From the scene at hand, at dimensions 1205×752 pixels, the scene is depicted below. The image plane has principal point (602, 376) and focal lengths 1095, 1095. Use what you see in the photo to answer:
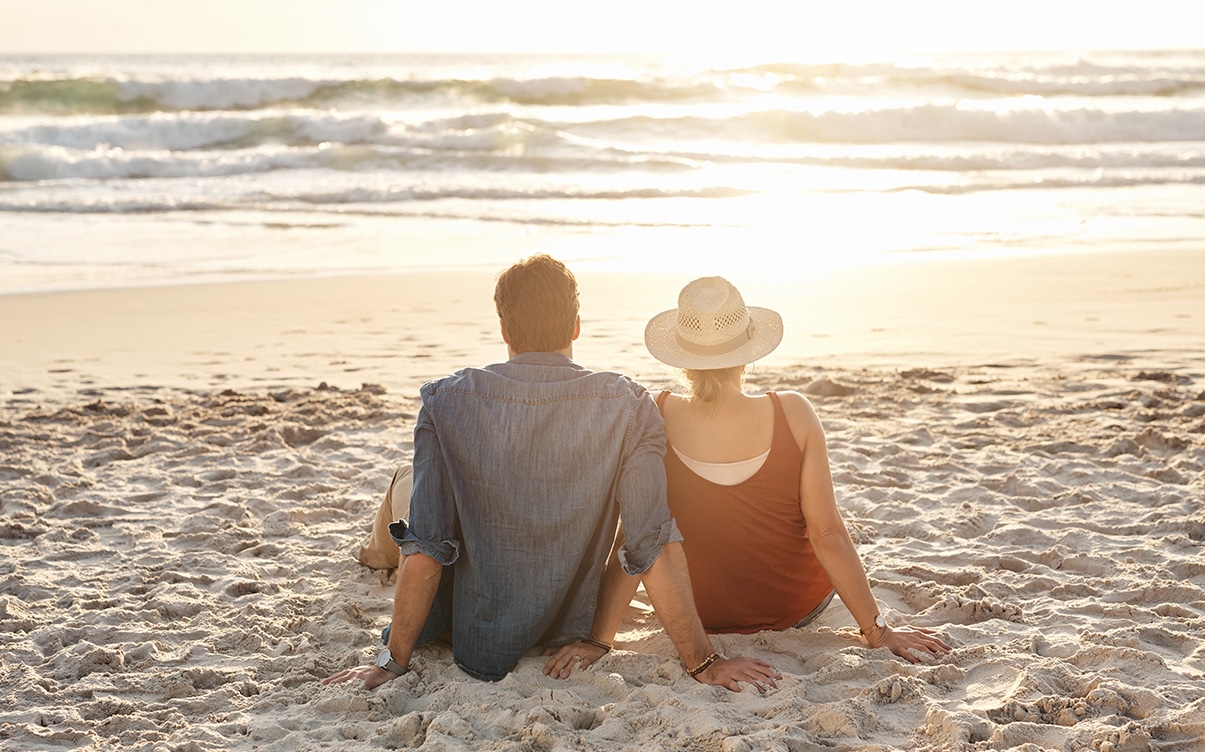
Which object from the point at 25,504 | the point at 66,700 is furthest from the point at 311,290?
the point at 66,700

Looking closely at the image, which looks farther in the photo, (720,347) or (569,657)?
(569,657)

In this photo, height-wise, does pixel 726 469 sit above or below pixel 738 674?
above

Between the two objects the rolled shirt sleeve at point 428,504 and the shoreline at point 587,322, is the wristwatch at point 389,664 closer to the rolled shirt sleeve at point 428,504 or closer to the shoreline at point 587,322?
the rolled shirt sleeve at point 428,504

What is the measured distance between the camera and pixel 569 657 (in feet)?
10.5

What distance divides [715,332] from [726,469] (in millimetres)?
398

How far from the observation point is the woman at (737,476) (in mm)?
3082

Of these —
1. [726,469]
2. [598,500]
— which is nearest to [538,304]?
[598,500]

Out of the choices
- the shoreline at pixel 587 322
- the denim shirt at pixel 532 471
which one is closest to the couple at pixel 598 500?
the denim shirt at pixel 532 471

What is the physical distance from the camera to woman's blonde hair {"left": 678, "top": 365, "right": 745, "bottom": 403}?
3084mm

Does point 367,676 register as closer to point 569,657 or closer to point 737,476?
point 569,657

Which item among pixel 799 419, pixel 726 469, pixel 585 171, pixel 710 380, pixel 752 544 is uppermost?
pixel 585 171

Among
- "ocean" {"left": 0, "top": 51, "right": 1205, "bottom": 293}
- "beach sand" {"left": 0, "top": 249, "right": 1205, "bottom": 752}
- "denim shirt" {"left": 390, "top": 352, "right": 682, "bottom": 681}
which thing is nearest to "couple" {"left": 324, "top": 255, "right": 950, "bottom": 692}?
"denim shirt" {"left": 390, "top": 352, "right": 682, "bottom": 681}

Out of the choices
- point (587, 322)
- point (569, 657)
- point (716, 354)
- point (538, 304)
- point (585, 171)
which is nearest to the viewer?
point (538, 304)

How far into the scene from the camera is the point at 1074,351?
7.20 m
